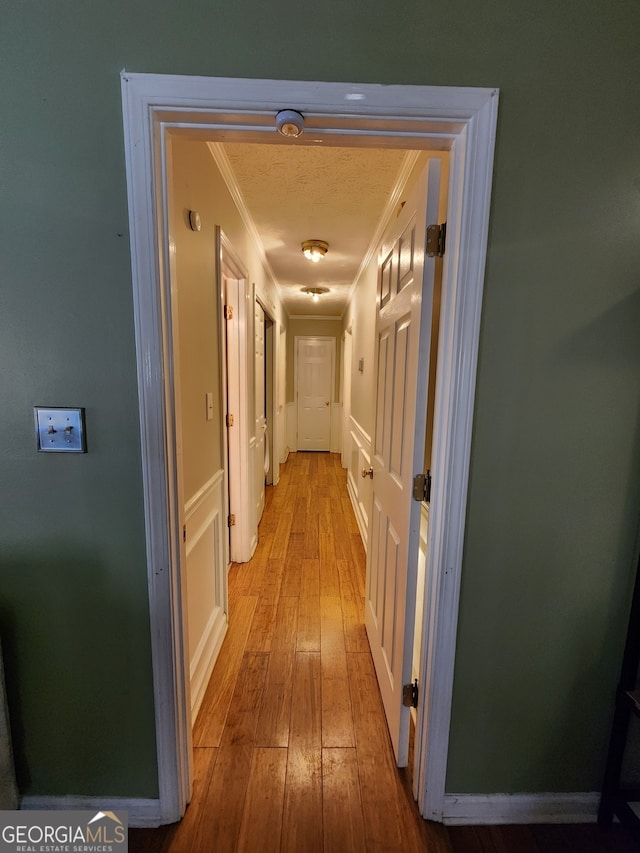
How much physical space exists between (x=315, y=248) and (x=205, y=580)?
2475 millimetres

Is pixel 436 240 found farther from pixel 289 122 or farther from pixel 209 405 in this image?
pixel 209 405

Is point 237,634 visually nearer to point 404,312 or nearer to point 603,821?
point 603,821

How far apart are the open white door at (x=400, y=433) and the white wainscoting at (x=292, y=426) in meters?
4.41

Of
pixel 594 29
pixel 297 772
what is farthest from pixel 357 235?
pixel 297 772

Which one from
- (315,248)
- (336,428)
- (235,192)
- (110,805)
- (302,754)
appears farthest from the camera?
(336,428)

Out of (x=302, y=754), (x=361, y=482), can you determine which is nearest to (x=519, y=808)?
(x=302, y=754)

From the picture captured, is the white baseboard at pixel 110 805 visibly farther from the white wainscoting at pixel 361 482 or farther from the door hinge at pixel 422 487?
the white wainscoting at pixel 361 482

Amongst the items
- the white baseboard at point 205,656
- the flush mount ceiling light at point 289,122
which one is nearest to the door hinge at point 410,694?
the white baseboard at point 205,656

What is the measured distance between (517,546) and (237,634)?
61.6 inches

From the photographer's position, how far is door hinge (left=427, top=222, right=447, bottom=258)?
0.97 meters

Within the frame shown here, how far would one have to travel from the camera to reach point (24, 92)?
32.3 inches

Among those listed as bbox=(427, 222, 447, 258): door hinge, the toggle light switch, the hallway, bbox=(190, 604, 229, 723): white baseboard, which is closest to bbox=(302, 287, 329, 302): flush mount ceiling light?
the toggle light switch

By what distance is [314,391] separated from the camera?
241 inches

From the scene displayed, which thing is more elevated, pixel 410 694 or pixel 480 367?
pixel 480 367
